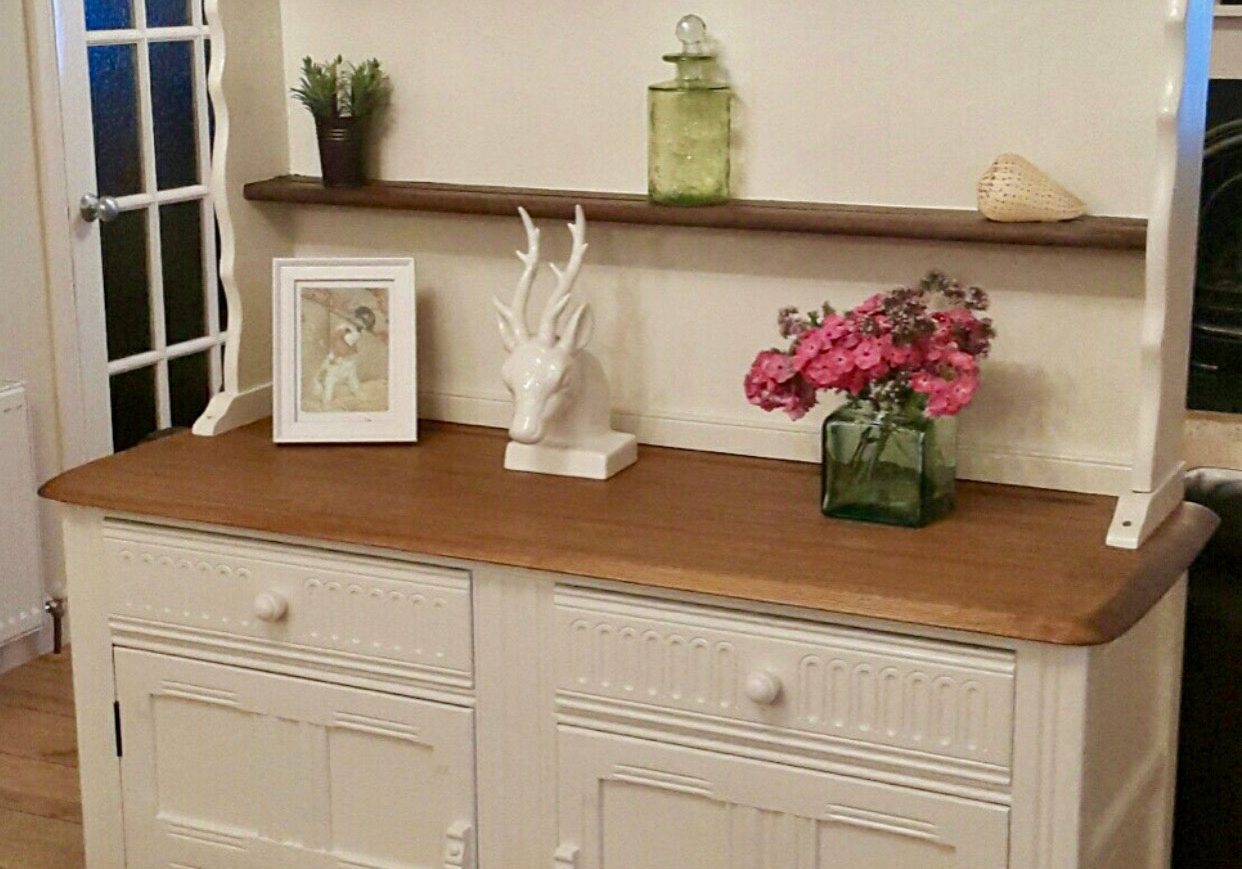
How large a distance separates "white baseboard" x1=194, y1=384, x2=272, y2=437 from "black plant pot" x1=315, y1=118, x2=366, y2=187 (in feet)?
1.08

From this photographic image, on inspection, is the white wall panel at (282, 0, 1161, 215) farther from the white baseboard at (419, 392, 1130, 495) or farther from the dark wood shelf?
the white baseboard at (419, 392, 1130, 495)

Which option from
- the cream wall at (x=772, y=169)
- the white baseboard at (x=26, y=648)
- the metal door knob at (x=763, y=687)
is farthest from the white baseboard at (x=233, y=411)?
the white baseboard at (x=26, y=648)

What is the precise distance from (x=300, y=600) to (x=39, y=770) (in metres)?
1.22

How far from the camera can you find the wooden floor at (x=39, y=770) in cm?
282

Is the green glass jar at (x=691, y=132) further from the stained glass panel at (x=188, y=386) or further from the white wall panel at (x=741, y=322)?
the stained glass panel at (x=188, y=386)

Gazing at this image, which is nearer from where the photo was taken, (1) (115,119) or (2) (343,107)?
(2) (343,107)

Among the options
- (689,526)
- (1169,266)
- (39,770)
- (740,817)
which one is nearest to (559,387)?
(689,526)

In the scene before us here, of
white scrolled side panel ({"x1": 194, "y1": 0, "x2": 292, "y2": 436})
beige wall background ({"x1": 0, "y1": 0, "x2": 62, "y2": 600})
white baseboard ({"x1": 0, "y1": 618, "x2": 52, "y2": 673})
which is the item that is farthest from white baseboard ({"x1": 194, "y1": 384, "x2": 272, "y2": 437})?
white baseboard ({"x1": 0, "y1": 618, "x2": 52, "y2": 673})

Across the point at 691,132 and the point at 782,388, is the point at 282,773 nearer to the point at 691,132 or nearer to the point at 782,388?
the point at 782,388

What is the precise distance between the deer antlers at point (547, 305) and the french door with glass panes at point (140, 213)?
178 centimetres

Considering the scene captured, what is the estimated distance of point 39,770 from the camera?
314cm

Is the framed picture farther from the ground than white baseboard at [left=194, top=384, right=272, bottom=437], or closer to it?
farther from the ground

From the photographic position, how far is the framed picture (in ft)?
8.09

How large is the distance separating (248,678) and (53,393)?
1.74m
